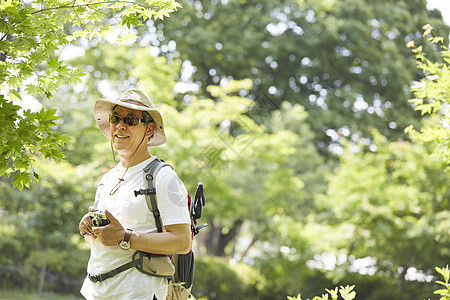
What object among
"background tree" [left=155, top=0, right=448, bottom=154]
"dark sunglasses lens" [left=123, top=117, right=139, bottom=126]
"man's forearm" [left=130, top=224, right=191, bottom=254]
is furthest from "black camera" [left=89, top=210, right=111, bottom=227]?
"background tree" [left=155, top=0, right=448, bottom=154]

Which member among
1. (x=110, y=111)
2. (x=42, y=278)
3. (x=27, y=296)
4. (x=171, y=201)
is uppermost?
(x=110, y=111)

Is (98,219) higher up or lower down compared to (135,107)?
lower down

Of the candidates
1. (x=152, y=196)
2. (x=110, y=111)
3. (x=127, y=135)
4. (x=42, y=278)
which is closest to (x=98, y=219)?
(x=152, y=196)

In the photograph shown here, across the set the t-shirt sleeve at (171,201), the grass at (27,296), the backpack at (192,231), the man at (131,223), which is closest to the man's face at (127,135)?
the man at (131,223)

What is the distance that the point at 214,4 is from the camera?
17.3 meters

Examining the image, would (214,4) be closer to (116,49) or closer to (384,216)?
(116,49)

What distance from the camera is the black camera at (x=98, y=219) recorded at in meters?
2.14

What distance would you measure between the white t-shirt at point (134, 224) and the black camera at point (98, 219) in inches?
4.9

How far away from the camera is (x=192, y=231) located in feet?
8.52

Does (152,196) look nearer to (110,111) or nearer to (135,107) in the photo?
(135,107)

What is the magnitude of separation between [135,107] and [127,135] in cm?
13

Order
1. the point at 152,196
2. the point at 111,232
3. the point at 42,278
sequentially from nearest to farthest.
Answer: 1. the point at 111,232
2. the point at 152,196
3. the point at 42,278

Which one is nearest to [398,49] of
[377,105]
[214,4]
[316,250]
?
[377,105]

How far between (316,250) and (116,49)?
303 inches
